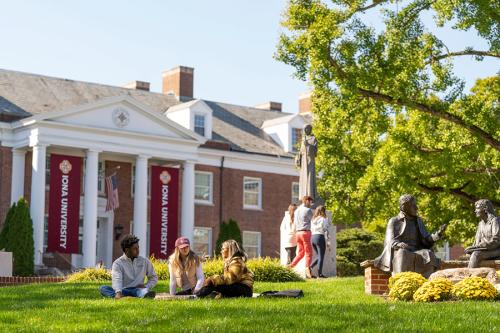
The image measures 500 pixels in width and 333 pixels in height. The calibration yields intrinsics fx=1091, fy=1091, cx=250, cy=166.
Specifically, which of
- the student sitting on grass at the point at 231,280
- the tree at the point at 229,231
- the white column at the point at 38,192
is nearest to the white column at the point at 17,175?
the white column at the point at 38,192

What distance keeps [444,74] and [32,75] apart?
1055 inches

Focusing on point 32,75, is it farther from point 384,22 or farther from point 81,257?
point 384,22

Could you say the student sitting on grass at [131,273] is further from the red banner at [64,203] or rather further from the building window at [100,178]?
the building window at [100,178]

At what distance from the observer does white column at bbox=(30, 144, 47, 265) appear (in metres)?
43.3

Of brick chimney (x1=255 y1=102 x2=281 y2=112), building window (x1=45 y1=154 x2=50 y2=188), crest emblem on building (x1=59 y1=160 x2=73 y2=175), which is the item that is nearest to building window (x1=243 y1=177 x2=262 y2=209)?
brick chimney (x1=255 y1=102 x2=281 y2=112)

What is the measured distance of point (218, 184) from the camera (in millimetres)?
51188

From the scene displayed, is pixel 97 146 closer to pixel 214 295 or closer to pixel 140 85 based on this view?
pixel 140 85

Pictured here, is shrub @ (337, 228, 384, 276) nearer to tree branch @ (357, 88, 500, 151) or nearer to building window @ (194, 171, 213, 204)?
building window @ (194, 171, 213, 204)

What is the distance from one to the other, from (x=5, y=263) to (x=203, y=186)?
66.0 ft

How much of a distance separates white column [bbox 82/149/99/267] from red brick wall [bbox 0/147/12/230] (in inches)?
123

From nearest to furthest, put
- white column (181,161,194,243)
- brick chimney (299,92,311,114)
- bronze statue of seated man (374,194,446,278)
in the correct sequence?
bronze statue of seated man (374,194,446,278)
white column (181,161,194,243)
brick chimney (299,92,311,114)

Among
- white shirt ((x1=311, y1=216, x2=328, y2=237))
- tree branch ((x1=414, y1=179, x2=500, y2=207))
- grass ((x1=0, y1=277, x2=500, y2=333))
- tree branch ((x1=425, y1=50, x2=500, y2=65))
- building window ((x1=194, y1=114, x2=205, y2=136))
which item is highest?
building window ((x1=194, y1=114, x2=205, y2=136))

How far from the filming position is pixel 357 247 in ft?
131

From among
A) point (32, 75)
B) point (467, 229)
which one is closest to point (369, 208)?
point (467, 229)
